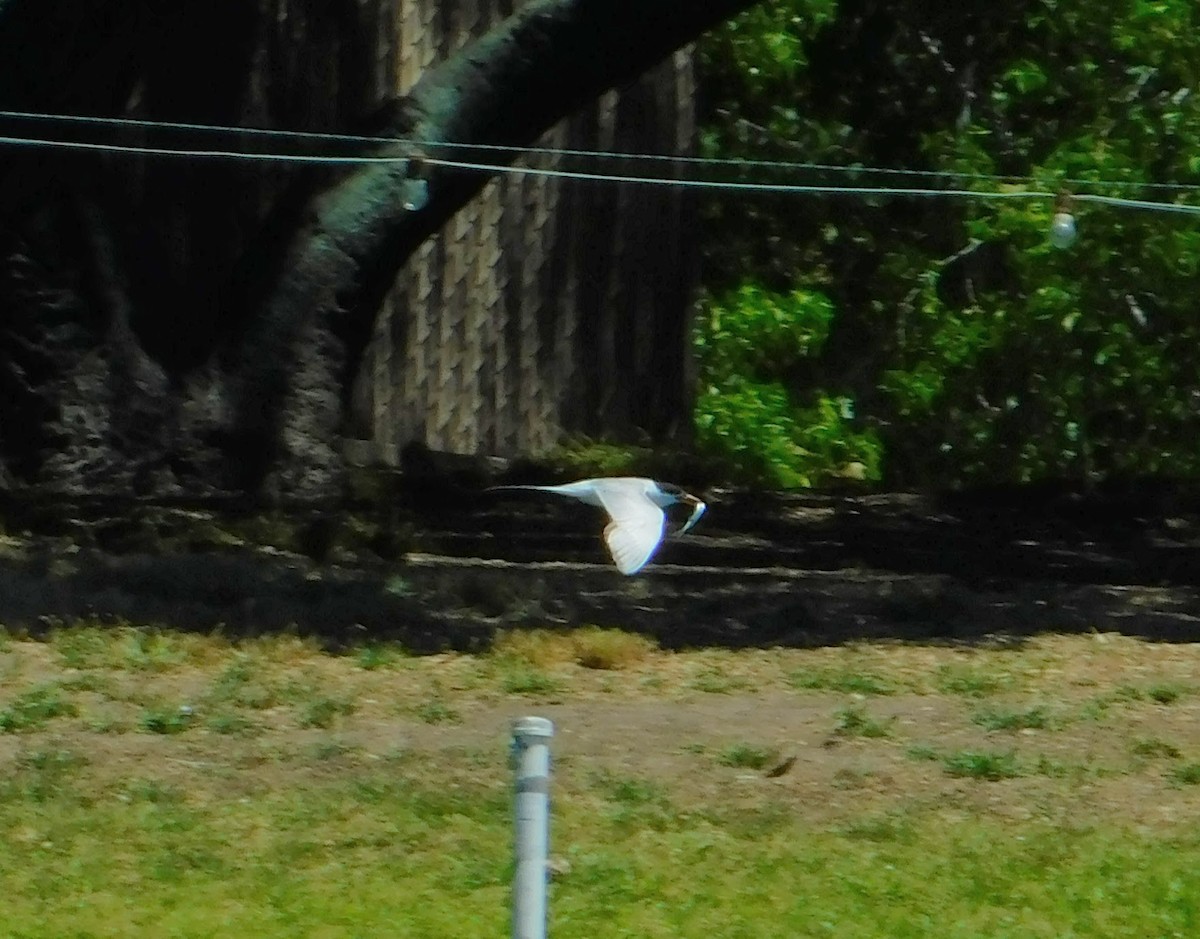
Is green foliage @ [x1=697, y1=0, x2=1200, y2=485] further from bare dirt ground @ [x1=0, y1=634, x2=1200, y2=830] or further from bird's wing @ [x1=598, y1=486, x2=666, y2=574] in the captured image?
bird's wing @ [x1=598, y1=486, x2=666, y2=574]

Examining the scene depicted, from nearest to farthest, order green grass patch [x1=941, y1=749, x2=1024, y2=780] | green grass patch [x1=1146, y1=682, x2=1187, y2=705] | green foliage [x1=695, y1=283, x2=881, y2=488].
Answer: green grass patch [x1=941, y1=749, x2=1024, y2=780], green grass patch [x1=1146, y1=682, x2=1187, y2=705], green foliage [x1=695, y1=283, x2=881, y2=488]

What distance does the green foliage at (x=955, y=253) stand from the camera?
12930 millimetres

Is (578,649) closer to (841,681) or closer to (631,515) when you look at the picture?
(841,681)

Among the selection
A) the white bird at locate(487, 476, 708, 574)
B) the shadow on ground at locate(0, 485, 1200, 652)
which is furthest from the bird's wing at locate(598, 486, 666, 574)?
the shadow on ground at locate(0, 485, 1200, 652)

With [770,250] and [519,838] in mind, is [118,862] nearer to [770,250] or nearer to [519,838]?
[519,838]

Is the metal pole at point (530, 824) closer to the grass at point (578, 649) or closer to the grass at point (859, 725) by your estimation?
the grass at point (859, 725)

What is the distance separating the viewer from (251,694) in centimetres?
747

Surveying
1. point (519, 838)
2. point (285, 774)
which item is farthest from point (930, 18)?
point (519, 838)

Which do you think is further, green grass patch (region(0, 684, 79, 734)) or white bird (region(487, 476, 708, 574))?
green grass patch (region(0, 684, 79, 734))

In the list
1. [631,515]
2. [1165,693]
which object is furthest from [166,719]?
[1165,693]

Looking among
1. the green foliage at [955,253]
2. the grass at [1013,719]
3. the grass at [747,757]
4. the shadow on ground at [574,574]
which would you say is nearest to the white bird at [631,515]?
the grass at [747,757]

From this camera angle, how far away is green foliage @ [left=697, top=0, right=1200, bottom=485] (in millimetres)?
12930

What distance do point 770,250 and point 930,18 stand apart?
186cm

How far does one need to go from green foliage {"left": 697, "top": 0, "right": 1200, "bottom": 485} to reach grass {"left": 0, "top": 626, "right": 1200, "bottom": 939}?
4.96 metres
